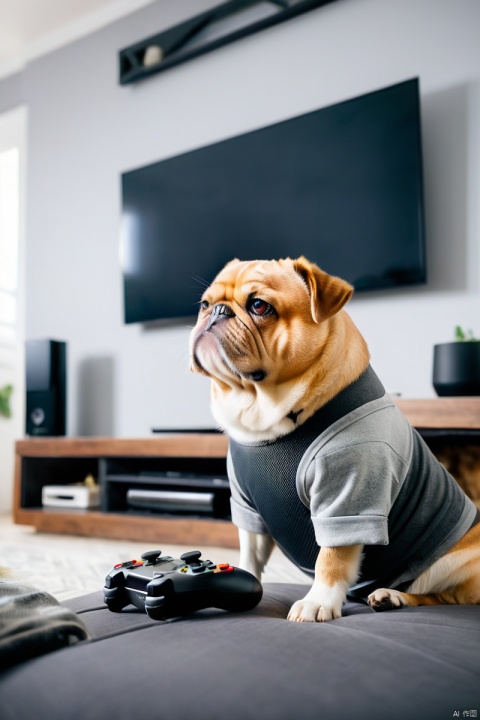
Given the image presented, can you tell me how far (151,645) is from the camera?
0.61m

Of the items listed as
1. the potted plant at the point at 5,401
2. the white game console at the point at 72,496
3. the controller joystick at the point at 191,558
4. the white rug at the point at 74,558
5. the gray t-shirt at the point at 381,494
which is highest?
the potted plant at the point at 5,401

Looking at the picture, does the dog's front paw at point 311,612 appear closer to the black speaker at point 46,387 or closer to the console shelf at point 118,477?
the console shelf at point 118,477

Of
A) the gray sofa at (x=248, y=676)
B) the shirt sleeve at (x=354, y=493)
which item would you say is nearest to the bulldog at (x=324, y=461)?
the shirt sleeve at (x=354, y=493)

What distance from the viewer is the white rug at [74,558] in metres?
2.03

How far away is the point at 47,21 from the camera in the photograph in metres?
4.17

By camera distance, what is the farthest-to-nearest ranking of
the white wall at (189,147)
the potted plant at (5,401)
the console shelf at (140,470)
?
the potted plant at (5,401), the white wall at (189,147), the console shelf at (140,470)

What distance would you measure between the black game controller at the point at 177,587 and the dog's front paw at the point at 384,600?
20 cm

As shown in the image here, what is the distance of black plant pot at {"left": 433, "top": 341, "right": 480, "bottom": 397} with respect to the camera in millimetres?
2379

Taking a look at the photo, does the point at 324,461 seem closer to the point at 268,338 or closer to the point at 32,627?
the point at 268,338

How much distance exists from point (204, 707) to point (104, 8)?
4363mm

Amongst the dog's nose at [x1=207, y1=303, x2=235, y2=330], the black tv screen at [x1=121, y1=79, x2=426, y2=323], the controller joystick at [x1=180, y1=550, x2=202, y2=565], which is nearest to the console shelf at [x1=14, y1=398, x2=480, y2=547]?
the black tv screen at [x1=121, y1=79, x2=426, y2=323]

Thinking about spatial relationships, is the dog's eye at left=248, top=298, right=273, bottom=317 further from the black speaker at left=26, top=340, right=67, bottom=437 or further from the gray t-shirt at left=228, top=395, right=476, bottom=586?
the black speaker at left=26, top=340, right=67, bottom=437

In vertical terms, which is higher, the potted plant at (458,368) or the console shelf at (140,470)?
the potted plant at (458,368)

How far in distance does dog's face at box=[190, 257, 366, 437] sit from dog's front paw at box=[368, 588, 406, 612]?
0.30 metres
